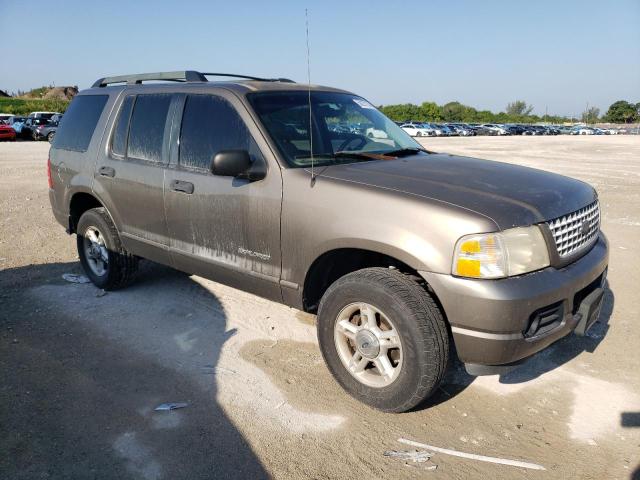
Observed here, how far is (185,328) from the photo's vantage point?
14.2ft

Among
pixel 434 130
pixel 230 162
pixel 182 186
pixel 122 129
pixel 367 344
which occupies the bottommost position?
pixel 367 344

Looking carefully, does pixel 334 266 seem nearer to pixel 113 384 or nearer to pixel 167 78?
pixel 113 384

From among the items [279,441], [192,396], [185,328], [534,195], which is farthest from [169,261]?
[534,195]

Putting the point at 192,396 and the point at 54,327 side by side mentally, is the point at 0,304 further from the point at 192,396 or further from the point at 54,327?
the point at 192,396

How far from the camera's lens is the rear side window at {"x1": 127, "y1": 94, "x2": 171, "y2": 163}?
4285mm

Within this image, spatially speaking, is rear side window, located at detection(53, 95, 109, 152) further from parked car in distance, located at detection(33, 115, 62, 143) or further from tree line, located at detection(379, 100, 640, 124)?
tree line, located at detection(379, 100, 640, 124)

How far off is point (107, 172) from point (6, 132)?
92.7 ft

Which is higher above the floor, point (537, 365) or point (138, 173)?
point (138, 173)

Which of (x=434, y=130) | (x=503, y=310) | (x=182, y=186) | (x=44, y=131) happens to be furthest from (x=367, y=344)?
(x=434, y=130)

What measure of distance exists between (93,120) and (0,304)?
1942mm

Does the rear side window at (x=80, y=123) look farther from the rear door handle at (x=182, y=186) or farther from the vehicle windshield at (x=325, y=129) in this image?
the vehicle windshield at (x=325, y=129)

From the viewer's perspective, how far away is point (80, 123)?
5168 mm

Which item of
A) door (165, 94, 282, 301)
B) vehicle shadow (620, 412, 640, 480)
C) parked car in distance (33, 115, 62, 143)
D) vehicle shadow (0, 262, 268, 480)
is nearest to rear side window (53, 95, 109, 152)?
door (165, 94, 282, 301)

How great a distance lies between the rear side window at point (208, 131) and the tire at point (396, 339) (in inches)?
48.2
